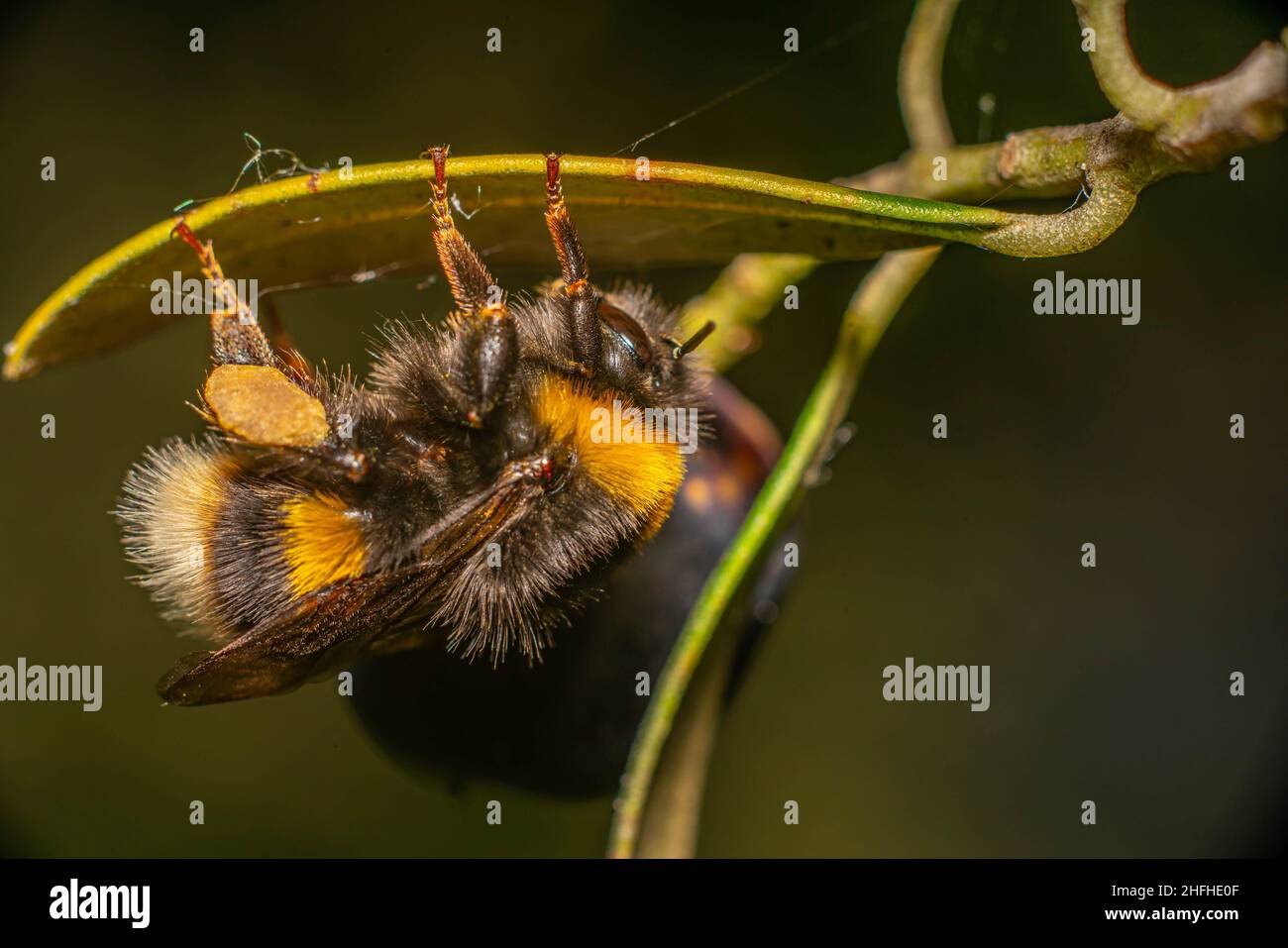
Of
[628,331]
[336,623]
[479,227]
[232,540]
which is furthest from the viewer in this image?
[479,227]

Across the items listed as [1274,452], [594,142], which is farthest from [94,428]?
[1274,452]

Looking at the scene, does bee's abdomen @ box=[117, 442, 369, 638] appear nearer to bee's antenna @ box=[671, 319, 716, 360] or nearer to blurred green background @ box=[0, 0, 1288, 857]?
bee's antenna @ box=[671, 319, 716, 360]

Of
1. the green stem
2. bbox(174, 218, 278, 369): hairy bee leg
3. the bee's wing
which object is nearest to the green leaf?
bbox(174, 218, 278, 369): hairy bee leg

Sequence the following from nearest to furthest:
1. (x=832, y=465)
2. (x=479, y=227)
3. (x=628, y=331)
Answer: (x=628, y=331) < (x=479, y=227) < (x=832, y=465)

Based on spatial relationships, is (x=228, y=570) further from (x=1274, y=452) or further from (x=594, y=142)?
(x=1274, y=452)

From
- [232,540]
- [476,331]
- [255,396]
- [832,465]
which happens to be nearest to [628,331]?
[476,331]

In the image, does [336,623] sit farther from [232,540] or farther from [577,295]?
[577,295]
